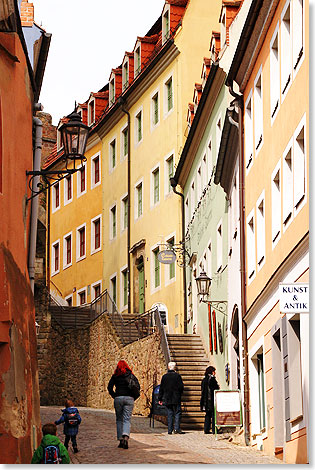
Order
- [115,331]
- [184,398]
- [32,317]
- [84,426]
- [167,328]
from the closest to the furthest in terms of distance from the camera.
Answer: [32,317] → [84,426] → [184,398] → [115,331] → [167,328]

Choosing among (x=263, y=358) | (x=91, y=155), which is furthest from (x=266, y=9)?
(x=91, y=155)

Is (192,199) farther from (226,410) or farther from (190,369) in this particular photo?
(226,410)

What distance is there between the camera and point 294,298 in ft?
34.3

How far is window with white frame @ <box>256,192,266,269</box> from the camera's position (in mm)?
15859

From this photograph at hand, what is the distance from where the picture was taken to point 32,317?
45.9 ft

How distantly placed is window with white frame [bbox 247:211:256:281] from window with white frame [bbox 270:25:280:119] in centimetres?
244

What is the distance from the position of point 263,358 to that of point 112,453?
281 cm

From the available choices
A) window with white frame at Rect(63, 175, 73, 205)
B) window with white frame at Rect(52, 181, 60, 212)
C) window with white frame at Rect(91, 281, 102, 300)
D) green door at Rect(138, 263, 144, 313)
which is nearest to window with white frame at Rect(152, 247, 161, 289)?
green door at Rect(138, 263, 144, 313)

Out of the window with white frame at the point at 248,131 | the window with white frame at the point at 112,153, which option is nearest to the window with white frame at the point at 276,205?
the window with white frame at the point at 248,131

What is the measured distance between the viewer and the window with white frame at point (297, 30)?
12.8 m

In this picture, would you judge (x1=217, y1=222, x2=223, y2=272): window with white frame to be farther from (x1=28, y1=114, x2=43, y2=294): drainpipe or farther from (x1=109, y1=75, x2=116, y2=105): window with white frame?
(x1=109, y1=75, x2=116, y2=105): window with white frame

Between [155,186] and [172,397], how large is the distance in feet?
46.3

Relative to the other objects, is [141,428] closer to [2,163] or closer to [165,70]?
[2,163]

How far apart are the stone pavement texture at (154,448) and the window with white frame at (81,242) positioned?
17249 mm
